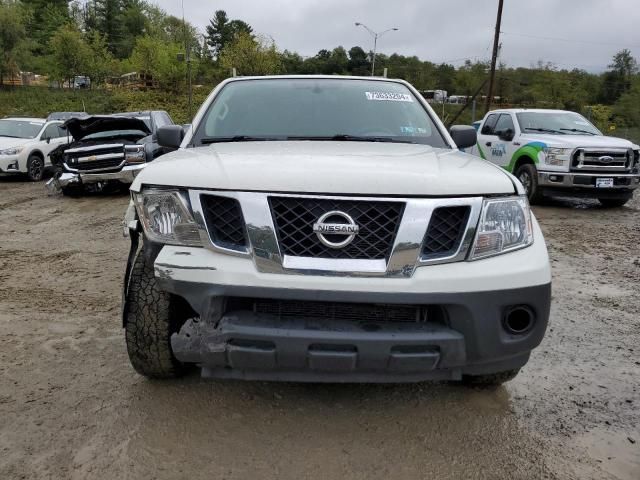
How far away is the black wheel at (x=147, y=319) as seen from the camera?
2424 mm

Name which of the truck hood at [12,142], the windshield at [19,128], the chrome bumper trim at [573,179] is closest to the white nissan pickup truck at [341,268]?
the chrome bumper trim at [573,179]

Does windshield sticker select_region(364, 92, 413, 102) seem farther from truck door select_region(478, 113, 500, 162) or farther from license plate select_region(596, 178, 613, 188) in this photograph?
truck door select_region(478, 113, 500, 162)

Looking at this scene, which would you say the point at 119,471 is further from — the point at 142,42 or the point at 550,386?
the point at 142,42

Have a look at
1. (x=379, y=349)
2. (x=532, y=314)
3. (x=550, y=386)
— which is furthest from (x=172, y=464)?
(x=550, y=386)

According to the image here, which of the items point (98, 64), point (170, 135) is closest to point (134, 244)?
point (170, 135)

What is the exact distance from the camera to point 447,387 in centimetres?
289

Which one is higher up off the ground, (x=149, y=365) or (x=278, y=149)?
(x=278, y=149)

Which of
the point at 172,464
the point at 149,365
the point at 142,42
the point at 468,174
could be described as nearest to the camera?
the point at 172,464

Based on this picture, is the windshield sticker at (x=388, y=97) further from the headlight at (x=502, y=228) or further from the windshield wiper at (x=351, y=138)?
the headlight at (x=502, y=228)

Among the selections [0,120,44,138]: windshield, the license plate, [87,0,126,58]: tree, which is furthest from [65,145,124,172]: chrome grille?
[87,0,126,58]: tree

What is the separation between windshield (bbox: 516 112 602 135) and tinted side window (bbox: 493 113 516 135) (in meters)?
0.18

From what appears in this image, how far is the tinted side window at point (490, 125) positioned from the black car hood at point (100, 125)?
22.7 feet

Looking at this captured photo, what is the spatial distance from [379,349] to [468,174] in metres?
0.87

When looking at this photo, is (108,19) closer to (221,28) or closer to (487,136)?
(221,28)
